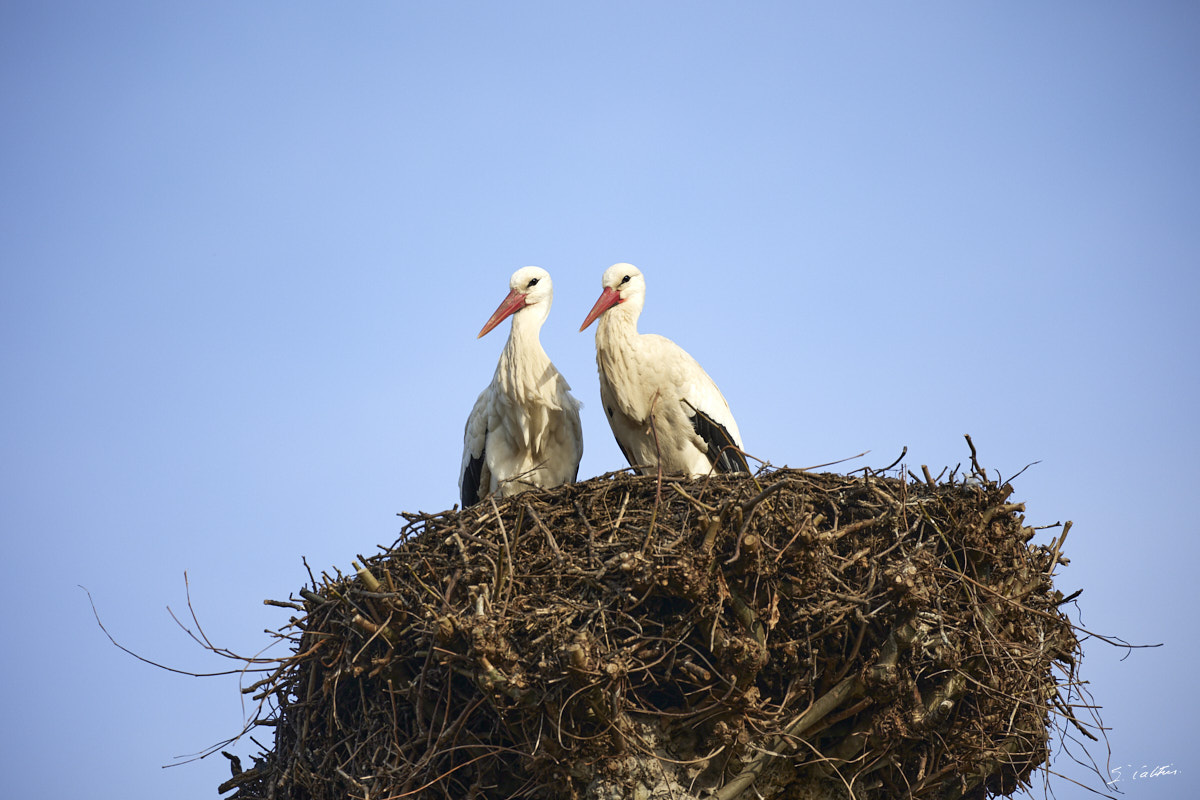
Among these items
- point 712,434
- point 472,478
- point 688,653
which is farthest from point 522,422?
point 688,653

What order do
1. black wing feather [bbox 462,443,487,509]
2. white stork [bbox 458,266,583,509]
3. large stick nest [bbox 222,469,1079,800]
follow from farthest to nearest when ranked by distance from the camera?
black wing feather [bbox 462,443,487,509]
white stork [bbox 458,266,583,509]
large stick nest [bbox 222,469,1079,800]

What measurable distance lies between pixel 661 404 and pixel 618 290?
2.72ft

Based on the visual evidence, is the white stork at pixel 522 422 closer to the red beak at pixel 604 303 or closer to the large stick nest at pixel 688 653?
the red beak at pixel 604 303

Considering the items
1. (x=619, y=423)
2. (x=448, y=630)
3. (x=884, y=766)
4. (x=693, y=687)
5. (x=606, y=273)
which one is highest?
(x=606, y=273)

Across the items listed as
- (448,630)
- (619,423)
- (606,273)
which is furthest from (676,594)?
(606,273)

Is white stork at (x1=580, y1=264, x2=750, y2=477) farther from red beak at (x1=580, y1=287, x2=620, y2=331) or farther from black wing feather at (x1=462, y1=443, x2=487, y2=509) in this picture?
black wing feather at (x1=462, y1=443, x2=487, y2=509)

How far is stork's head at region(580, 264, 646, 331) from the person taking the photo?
22.3 ft

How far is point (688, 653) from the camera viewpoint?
4.41 metres

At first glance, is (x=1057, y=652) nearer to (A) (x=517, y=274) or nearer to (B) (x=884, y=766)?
(B) (x=884, y=766)

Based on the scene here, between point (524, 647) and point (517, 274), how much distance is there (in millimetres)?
3348

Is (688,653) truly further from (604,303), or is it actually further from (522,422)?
(604,303)

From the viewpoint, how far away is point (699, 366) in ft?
21.9

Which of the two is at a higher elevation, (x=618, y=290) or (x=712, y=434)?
(x=618, y=290)

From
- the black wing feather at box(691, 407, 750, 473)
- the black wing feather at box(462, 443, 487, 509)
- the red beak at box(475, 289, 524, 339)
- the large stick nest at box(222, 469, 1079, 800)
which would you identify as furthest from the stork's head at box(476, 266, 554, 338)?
the large stick nest at box(222, 469, 1079, 800)
